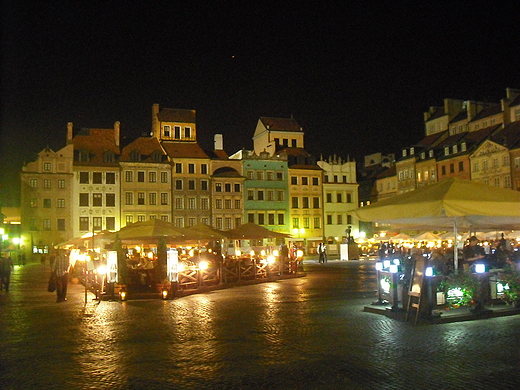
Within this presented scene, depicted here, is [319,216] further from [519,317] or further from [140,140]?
[519,317]

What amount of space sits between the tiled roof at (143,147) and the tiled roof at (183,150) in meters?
0.91

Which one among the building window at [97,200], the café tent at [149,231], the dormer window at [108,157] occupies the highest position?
the dormer window at [108,157]

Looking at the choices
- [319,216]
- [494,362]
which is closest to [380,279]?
[494,362]

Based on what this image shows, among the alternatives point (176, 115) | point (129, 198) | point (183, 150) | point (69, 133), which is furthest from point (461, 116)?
point (69, 133)

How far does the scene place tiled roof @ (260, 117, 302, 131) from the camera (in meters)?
77.8

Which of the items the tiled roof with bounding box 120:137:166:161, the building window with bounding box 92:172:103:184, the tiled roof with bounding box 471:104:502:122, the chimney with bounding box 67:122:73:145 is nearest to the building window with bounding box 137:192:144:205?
the tiled roof with bounding box 120:137:166:161

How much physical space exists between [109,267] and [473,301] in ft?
38.2

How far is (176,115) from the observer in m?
70.4

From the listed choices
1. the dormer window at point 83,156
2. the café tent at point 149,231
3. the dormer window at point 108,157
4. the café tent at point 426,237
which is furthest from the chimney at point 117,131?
the café tent at point 149,231

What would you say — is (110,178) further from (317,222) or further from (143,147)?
(317,222)

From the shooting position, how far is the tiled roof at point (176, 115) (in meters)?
69.8

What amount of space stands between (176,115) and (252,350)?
62.6 m

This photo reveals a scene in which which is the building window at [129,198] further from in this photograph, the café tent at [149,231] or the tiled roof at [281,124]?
the café tent at [149,231]

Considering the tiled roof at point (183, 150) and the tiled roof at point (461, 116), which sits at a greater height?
the tiled roof at point (461, 116)
